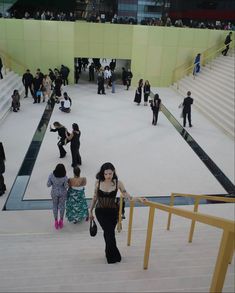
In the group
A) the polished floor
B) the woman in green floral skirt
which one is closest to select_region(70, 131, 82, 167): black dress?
the polished floor

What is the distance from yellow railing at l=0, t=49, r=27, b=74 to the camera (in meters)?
16.8

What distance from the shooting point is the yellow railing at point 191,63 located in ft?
60.0

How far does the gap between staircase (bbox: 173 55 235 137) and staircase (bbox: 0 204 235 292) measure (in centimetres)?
750

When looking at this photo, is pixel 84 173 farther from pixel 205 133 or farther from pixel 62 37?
pixel 62 37

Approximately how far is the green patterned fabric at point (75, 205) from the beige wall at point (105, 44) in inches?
527

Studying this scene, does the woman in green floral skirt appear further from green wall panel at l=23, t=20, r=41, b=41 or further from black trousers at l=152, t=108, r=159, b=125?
green wall panel at l=23, t=20, r=41, b=41

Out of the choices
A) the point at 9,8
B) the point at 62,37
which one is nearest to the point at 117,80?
the point at 62,37

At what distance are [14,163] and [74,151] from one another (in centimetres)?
164

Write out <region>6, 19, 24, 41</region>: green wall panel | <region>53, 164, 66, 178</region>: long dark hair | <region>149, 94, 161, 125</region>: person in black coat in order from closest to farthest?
1. <region>53, 164, 66, 178</region>: long dark hair
2. <region>149, 94, 161, 125</region>: person in black coat
3. <region>6, 19, 24, 41</region>: green wall panel

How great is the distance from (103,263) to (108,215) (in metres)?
0.54

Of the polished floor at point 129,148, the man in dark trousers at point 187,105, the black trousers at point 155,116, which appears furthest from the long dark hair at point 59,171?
the man in dark trousers at point 187,105

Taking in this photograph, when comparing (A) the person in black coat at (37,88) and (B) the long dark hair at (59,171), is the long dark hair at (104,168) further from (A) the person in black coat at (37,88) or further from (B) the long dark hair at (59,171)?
(A) the person in black coat at (37,88)

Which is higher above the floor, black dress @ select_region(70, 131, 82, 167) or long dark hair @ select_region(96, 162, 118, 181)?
long dark hair @ select_region(96, 162, 118, 181)

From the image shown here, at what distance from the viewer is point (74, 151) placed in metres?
8.18
